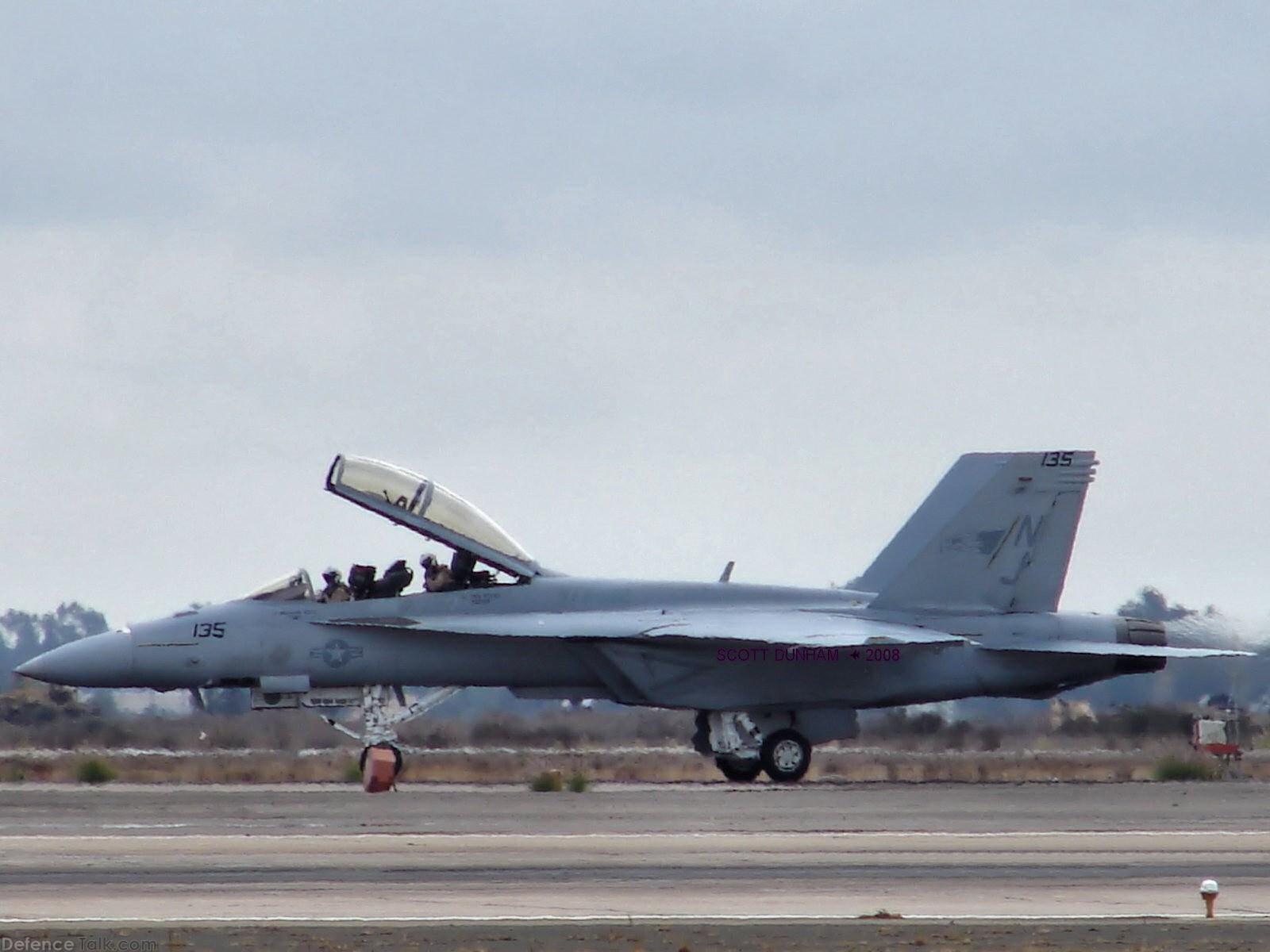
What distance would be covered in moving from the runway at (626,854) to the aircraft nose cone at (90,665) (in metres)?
2.39

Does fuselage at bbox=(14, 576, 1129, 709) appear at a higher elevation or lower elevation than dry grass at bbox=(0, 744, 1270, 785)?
higher

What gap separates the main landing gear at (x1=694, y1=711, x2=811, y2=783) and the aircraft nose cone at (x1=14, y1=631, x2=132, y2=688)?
6.98 metres

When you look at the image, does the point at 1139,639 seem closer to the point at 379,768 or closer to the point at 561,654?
the point at 561,654

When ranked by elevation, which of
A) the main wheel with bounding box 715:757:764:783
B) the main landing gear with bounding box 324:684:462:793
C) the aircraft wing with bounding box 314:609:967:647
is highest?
the aircraft wing with bounding box 314:609:967:647

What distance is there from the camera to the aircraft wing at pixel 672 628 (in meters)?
24.0

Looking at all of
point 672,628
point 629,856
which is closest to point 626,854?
point 629,856

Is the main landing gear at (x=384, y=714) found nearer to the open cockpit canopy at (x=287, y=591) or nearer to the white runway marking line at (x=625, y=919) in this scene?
the open cockpit canopy at (x=287, y=591)

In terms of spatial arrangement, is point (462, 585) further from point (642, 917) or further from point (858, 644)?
point (642, 917)

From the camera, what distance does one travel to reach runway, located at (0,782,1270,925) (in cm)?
1252

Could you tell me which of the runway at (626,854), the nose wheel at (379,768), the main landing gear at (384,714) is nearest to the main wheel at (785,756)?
the runway at (626,854)

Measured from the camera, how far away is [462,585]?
2520 centimetres

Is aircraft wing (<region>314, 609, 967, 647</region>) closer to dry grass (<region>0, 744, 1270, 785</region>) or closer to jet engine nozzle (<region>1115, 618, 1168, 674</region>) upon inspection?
dry grass (<region>0, 744, 1270, 785</region>)

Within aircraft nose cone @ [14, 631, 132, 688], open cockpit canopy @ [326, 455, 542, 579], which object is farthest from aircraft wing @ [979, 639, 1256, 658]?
aircraft nose cone @ [14, 631, 132, 688]

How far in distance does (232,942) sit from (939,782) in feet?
49.7
